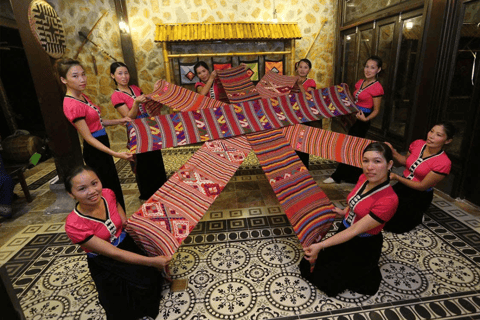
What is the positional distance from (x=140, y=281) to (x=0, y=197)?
231 cm

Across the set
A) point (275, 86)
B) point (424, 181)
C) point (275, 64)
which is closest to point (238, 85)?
point (275, 86)

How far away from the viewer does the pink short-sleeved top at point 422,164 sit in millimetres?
1977

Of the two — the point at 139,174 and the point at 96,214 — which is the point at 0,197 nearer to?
the point at 139,174

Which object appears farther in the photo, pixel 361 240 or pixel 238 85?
pixel 238 85

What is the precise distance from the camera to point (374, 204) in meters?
1.45

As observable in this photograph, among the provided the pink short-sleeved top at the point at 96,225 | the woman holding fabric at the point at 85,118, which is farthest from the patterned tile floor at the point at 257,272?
the woman holding fabric at the point at 85,118

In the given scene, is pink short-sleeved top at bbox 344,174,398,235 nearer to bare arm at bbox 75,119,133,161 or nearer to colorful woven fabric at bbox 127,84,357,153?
colorful woven fabric at bbox 127,84,357,153

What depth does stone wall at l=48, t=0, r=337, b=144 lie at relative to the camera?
4594 mm

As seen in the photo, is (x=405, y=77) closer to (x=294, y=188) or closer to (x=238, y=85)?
(x=238, y=85)

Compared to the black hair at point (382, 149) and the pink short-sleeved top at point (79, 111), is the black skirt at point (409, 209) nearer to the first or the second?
the black hair at point (382, 149)

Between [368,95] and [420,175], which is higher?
[368,95]

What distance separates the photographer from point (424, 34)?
2.90 meters

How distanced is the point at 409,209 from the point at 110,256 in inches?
88.0

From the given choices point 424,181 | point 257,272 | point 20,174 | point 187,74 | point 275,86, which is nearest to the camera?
point 257,272
